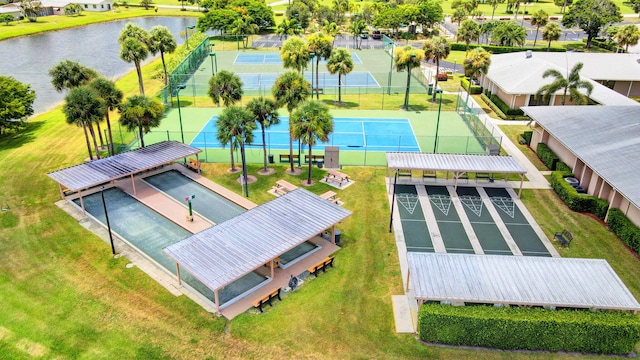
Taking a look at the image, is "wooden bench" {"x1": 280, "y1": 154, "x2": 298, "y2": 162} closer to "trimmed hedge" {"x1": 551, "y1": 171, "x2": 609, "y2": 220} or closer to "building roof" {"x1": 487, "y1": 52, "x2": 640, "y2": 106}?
"trimmed hedge" {"x1": 551, "y1": 171, "x2": 609, "y2": 220}

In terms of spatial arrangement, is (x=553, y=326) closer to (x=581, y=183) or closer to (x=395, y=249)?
(x=395, y=249)

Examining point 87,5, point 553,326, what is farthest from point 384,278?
point 87,5

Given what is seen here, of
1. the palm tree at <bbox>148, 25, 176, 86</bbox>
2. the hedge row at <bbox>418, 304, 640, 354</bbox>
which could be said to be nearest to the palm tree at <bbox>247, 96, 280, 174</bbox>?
the hedge row at <bbox>418, 304, 640, 354</bbox>

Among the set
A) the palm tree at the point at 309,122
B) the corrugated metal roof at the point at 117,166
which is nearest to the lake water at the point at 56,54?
the corrugated metal roof at the point at 117,166

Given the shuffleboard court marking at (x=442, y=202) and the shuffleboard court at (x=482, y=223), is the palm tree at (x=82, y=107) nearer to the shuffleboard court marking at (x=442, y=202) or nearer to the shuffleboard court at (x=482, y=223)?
the shuffleboard court marking at (x=442, y=202)

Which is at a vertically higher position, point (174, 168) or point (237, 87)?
point (237, 87)

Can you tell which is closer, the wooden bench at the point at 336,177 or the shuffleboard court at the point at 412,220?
the shuffleboard court at the point at 412,220
